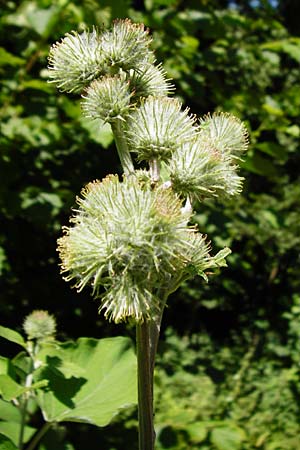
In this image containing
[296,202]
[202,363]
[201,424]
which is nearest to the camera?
[201,424]

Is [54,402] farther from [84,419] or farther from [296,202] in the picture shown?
[296,202]

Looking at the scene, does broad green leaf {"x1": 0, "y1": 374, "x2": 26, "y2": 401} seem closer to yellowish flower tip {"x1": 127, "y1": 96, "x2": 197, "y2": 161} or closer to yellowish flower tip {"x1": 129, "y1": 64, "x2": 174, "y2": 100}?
yellowish flower tip {"x1": 127, "y1": 96, "x2": 197, "y2": 161}

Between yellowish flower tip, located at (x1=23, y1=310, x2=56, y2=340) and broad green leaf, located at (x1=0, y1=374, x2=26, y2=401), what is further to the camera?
yellowish flower tip, located at (x1=23, y1=310, x2=56, y2=340)

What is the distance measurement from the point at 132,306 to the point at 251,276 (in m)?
8.73

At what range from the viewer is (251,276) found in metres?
9.78

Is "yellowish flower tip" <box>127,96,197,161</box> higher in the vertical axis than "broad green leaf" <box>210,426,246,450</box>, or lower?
higher

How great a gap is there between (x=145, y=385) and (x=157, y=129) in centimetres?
65

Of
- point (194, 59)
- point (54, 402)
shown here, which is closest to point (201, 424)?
point (54, 402)

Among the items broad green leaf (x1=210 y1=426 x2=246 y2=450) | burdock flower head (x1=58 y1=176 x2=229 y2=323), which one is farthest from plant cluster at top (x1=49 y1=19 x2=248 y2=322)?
broad green leaf (x1=210 y1=426 x2=246 y2=450)

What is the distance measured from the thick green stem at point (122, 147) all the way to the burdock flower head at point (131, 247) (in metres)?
0.18

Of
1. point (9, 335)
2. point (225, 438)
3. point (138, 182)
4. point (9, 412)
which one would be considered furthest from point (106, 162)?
point (138, 182)

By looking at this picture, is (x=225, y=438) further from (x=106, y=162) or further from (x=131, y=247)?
(x=106, y=162)

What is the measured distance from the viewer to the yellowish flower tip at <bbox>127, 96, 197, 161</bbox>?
5.05ft

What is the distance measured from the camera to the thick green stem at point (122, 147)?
5.02 ft
